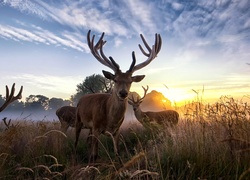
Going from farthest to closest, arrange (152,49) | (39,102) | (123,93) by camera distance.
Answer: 1. (39,102)
2. (152,49)
3. (123,93)

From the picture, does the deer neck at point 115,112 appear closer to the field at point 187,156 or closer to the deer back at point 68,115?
the field at point 187,156

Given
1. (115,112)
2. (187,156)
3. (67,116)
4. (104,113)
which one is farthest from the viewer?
(67,116)

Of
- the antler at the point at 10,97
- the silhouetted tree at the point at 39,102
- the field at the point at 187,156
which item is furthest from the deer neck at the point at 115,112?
the silhouetted tree at the point at 39,102

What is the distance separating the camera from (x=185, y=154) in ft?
14.0

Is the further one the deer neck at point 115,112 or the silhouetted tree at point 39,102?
the silhouetted tree at point 39,102

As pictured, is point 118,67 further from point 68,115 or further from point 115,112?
point 68,115

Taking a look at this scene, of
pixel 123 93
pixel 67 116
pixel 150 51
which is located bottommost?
pixel 67 116

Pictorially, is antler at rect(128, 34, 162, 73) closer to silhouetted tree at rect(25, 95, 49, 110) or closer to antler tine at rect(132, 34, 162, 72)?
antler tine at rect(132, 34, 162, 72)

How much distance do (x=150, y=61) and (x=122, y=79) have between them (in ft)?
5.06

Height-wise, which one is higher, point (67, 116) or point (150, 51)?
point (150, 51)

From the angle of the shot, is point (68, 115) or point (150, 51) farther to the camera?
point (68, 115)

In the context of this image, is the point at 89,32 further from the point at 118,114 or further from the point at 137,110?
the point at 137,110

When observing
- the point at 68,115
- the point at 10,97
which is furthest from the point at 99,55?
the point at 68,115

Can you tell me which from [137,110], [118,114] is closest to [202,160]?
[118,114]
